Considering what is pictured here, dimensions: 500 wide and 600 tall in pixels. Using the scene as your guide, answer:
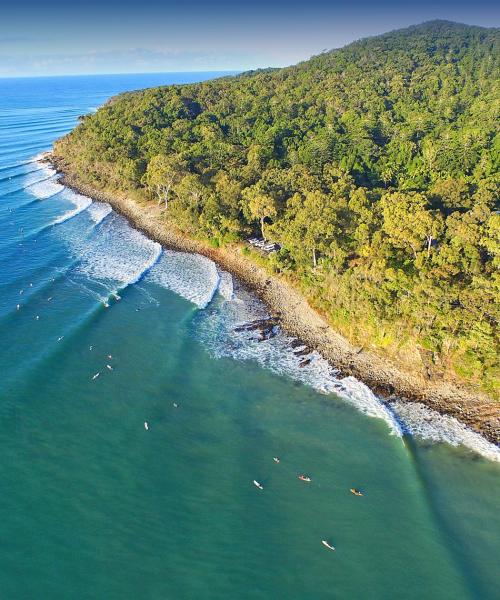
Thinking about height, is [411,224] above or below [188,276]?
above

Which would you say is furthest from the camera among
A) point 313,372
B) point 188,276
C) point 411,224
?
point 188,276

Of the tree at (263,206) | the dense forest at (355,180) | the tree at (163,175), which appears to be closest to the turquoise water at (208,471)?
the dense forest at (355,180)

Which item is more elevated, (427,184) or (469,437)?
(427,184)

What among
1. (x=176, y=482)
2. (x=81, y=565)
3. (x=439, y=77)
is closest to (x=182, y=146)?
(x=176, y=482)

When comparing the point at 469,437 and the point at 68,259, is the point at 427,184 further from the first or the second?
the point at 68,259

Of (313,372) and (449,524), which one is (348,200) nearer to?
(313,372)

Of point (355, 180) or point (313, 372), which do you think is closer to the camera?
point (313, 372)

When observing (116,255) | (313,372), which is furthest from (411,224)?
(116,255)

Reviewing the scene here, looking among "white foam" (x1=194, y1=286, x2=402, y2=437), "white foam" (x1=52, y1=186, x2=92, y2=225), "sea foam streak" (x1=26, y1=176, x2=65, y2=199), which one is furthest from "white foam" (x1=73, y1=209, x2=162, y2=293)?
"sea foam streak" (x1=26, y1=176, x2=65, y2=199)
